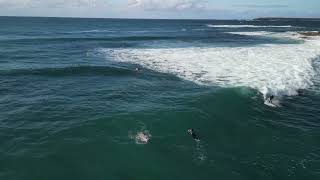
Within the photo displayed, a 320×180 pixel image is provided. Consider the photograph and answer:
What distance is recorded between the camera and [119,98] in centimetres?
2920

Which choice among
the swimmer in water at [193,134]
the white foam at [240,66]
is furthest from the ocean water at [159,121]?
A: the swimmer in water at [193,134]

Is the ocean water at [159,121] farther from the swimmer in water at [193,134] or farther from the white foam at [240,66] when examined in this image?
the swimmer in water at [193,134]

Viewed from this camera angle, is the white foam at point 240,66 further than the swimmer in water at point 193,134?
Yes

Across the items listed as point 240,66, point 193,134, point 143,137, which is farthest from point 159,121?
point 240,66

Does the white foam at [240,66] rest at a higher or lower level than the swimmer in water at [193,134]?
higher

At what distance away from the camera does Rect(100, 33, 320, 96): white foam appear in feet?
110

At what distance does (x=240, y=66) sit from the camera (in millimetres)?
42000

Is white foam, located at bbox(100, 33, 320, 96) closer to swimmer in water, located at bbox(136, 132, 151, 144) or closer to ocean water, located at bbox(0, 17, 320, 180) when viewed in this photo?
ocean water, located at bbox(0, 17, 320, 180)

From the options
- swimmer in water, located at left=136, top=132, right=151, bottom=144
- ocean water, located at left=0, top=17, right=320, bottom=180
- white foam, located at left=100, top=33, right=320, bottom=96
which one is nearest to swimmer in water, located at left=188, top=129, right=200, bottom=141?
ocean water, located at left=0, top=17, right=320, bottom=180

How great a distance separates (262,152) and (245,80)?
51.2 feet

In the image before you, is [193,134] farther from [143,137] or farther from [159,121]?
[159,121]

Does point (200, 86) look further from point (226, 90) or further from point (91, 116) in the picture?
point (91, 116)

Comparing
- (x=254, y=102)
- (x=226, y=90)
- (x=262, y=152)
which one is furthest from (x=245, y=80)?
(x=262, y=152)

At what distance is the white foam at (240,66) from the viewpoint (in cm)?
3366
